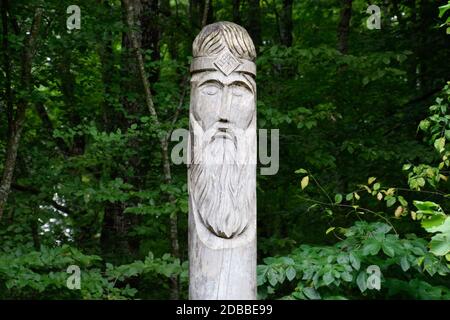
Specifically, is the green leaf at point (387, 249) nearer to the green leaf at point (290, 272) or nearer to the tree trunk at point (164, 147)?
the green leaf at point (290, 272)

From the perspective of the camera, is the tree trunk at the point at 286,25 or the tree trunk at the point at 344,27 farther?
the tree trunk at the point at 286,25

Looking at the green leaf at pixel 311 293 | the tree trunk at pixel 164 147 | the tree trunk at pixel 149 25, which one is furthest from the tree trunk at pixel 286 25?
the green leaf at pixel 311 293

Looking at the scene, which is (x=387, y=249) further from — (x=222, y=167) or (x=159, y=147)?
(x=159, y=147)

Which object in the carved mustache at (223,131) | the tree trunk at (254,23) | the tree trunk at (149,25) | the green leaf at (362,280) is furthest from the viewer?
the tree trunk at (254,23)

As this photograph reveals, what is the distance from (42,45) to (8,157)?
1.23 m

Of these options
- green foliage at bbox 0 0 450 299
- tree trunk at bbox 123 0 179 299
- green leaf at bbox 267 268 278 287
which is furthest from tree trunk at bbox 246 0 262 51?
green leaf at bbox 267 268 278 287

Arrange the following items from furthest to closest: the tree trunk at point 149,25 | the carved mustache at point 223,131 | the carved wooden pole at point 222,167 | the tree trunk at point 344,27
A: the tree trunk at point 344,27
the tree trunk at point 149,25
the carved mustache at point 223,131
the carved wooden pole at point 222,167

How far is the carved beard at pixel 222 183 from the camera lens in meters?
3.89

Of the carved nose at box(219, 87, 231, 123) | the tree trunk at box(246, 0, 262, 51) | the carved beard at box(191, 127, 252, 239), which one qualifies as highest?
the tree trunk at box(246, 0, 262, 51)

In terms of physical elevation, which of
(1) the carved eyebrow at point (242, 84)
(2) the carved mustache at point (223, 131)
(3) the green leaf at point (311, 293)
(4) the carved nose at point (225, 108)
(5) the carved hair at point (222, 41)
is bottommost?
(3) the green leaf at point (311, 293)

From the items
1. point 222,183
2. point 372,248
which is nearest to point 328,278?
point 372,248

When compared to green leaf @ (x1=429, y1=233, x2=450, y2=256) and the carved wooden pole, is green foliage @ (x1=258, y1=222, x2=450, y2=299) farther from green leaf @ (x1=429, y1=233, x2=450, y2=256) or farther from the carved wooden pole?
green leaf @ (x1=429, y1=233, x2=450, y2=256)

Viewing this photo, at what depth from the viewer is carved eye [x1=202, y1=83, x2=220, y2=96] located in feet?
13.5

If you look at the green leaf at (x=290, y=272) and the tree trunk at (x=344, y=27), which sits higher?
the tree trunk at (x=344, y=27)
